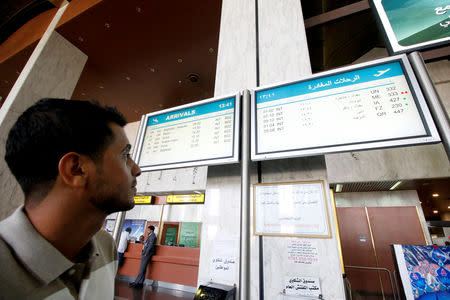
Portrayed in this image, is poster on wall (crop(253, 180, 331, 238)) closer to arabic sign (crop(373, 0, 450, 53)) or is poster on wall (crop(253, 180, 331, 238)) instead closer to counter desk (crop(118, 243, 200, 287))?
arabic sign (crop(373, 0, 450, 53))

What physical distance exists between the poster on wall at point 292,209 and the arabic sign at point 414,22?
106 centimetres

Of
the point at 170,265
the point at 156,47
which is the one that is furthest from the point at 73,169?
the point at 170,265

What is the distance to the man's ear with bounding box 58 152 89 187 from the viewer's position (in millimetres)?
682

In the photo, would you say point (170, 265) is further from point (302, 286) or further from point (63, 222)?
point (63, 222)

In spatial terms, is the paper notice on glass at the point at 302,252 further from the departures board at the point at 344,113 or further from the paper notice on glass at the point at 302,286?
the departures board at the point at 344,113

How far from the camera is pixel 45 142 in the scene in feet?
2.23

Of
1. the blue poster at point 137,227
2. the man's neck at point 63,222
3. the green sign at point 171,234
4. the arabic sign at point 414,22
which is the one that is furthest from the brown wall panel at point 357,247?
the blue poster at point 137,227

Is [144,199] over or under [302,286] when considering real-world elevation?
over

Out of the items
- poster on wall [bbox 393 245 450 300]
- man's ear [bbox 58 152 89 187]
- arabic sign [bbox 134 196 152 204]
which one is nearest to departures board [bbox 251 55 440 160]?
man's ear [bbox 58 152 89 187]

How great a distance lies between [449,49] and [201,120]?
185cm

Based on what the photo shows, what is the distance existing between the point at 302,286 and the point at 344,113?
A: 843 mm

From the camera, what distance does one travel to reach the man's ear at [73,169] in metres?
0.68

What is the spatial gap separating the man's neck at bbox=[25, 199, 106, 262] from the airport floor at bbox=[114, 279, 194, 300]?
10.5ft

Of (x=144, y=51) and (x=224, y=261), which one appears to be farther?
(x=144, y=51)
